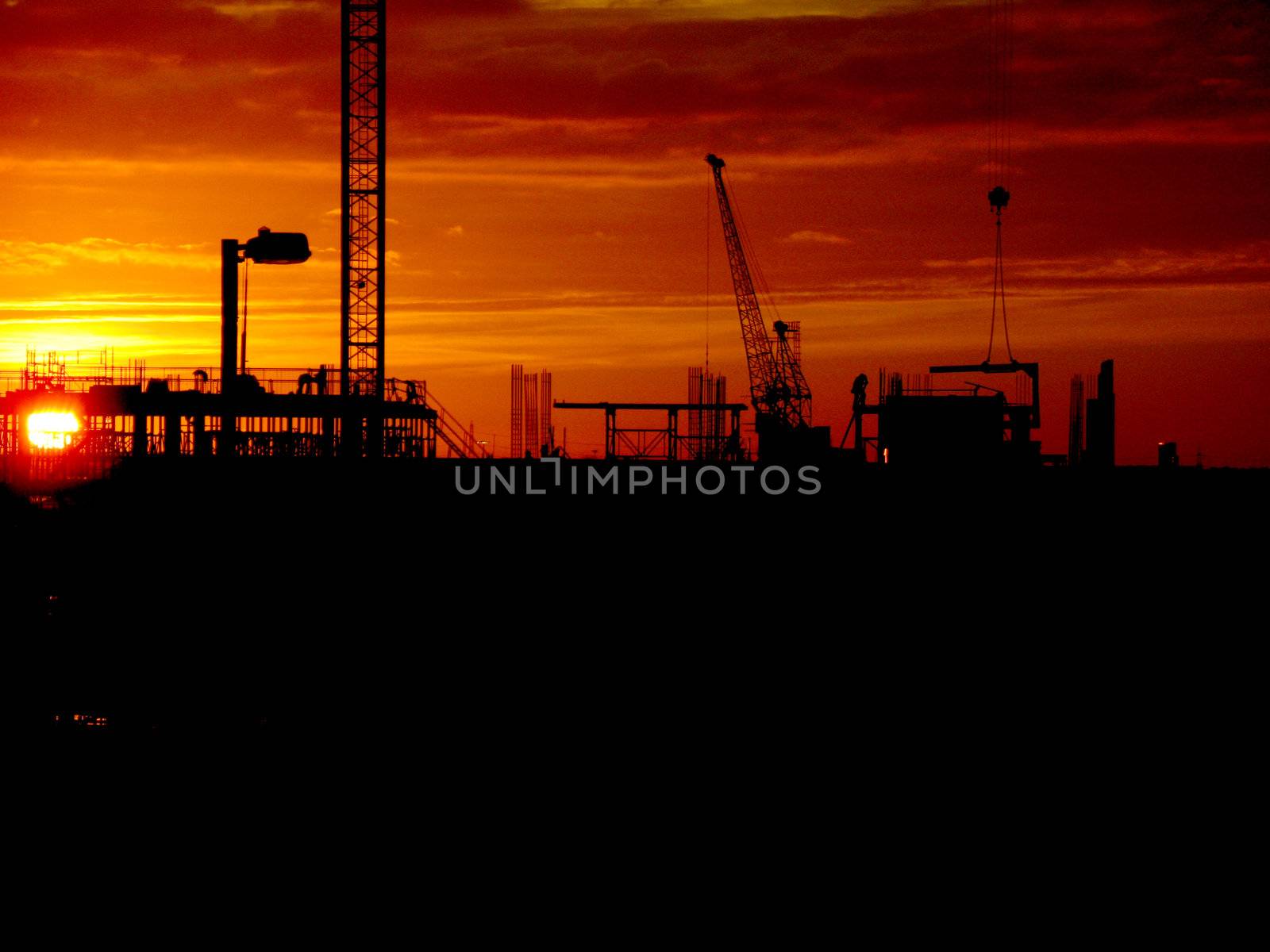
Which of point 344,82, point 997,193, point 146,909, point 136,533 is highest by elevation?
point 344,82

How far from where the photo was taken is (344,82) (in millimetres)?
71688

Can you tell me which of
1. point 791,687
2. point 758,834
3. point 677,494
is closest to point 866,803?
point 758,834

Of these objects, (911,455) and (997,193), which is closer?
(997,193)

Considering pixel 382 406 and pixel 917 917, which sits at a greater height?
pixel 382 406

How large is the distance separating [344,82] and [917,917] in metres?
60.3

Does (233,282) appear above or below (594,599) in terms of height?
above

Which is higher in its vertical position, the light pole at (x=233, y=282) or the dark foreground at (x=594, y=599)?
the light pole at (x=233, y=282)

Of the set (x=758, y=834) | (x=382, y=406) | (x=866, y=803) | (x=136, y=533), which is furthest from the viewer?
(x=382, y=406)

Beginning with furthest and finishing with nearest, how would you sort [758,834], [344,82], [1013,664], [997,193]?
[344,82] < [997,193] < [1013,664] < [758,834]

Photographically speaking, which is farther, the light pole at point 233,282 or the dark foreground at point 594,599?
the light pole at point 233,282

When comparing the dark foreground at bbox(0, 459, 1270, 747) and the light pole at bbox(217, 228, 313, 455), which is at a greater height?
the light pole at bbox(217, 228, 313, 455)

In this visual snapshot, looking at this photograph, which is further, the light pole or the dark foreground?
the light pole

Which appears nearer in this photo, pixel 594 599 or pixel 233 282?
pixel 594 599

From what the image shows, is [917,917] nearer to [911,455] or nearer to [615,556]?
[615,556]
